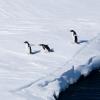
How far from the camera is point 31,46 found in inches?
926

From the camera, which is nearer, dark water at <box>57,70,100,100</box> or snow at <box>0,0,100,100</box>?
snow at <box>0,0,100,100</box>

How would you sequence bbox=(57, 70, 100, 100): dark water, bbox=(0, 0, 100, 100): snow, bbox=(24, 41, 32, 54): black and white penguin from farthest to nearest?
1. bbox=(24, 41, 32, 54): black and white penguin
2. bbox=(57, 70, 100, 100): dark water
3. bbox=(0, 0, 100, 100): snow

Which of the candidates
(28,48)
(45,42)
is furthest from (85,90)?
(45,42)

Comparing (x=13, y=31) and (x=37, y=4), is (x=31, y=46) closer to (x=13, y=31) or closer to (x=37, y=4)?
(x=13, y=31)

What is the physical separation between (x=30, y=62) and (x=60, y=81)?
2.51 meters

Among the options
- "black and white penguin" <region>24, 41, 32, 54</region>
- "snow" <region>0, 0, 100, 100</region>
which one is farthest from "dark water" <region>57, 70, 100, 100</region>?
"black and white penguin" <region>24, 41, 32, 54</region>

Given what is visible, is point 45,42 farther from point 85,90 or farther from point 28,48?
point 85,90

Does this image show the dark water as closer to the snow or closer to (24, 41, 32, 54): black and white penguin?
the snow

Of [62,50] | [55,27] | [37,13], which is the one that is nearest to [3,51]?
[62,50]

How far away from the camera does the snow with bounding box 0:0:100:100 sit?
18603 mm

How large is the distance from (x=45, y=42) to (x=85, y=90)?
503 centimetres

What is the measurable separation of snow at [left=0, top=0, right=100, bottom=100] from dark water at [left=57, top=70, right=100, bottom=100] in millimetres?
199

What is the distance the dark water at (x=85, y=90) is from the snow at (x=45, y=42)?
199 mm

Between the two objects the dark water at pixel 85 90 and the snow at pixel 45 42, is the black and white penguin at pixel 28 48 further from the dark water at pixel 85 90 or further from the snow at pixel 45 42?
the dark water at pixel 85 90
